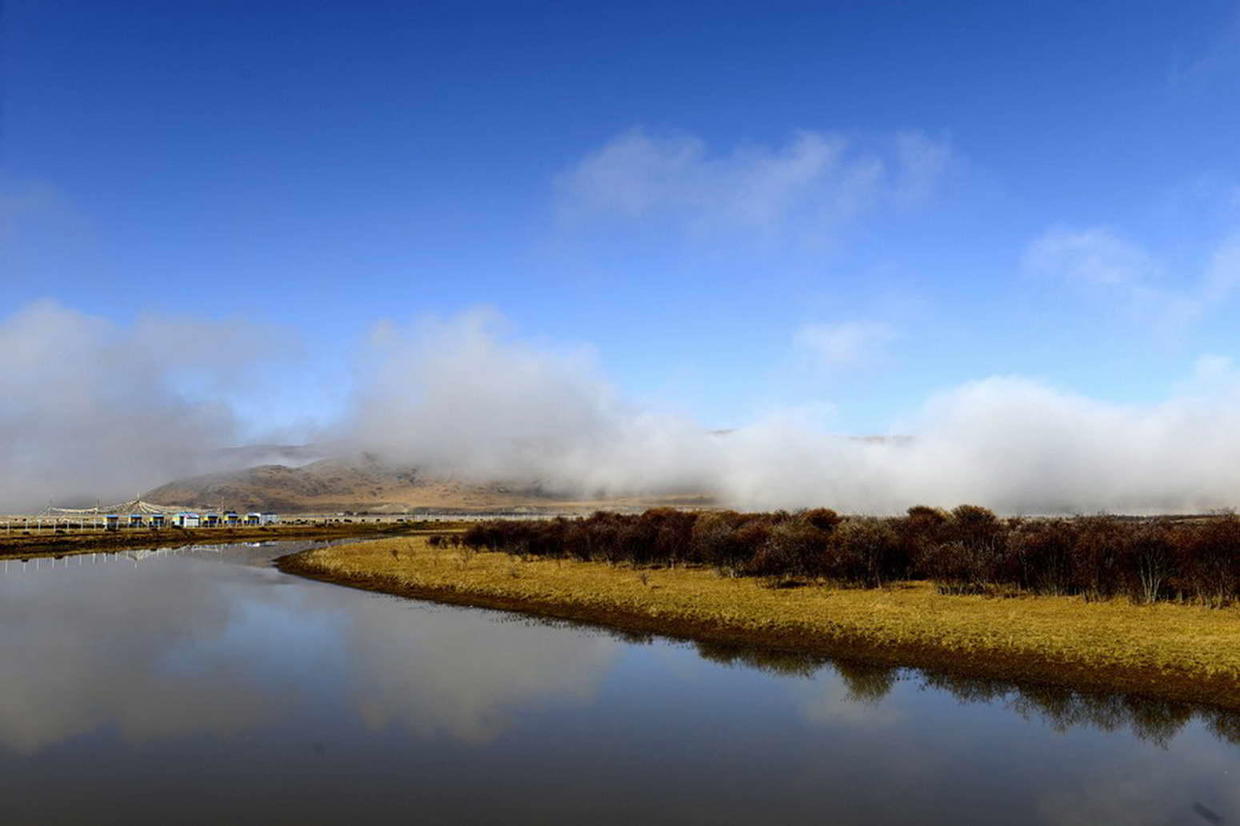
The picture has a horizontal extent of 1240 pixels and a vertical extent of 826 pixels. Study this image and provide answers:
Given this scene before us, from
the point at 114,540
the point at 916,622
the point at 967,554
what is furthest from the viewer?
the point at 114,540

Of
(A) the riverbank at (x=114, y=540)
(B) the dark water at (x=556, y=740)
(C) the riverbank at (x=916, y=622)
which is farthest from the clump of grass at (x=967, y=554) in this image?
(A) the riverbank at (x=114, y=540)

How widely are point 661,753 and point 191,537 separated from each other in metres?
102

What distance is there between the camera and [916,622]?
1059 inches

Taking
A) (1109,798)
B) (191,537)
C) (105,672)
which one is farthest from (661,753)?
(191,537)

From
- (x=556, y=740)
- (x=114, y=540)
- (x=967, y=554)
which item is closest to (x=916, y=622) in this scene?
(x=967, y=554)

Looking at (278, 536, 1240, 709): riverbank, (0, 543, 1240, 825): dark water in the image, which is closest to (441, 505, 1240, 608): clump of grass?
(278, 536, 1240, 709): riverbank

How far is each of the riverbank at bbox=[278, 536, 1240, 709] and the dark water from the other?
2028mm

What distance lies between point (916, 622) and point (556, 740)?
641 inches

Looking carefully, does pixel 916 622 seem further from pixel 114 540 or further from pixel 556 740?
pixel 114 540

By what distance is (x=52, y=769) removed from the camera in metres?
13.2

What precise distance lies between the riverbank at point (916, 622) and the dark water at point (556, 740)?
6.65 ft

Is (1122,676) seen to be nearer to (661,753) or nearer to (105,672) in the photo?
(661,753)

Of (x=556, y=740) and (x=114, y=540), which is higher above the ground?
(x=114, y=540)

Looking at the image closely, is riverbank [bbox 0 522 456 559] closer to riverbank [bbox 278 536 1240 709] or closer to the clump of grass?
riverbank [bbox 278 536 1240 709]
